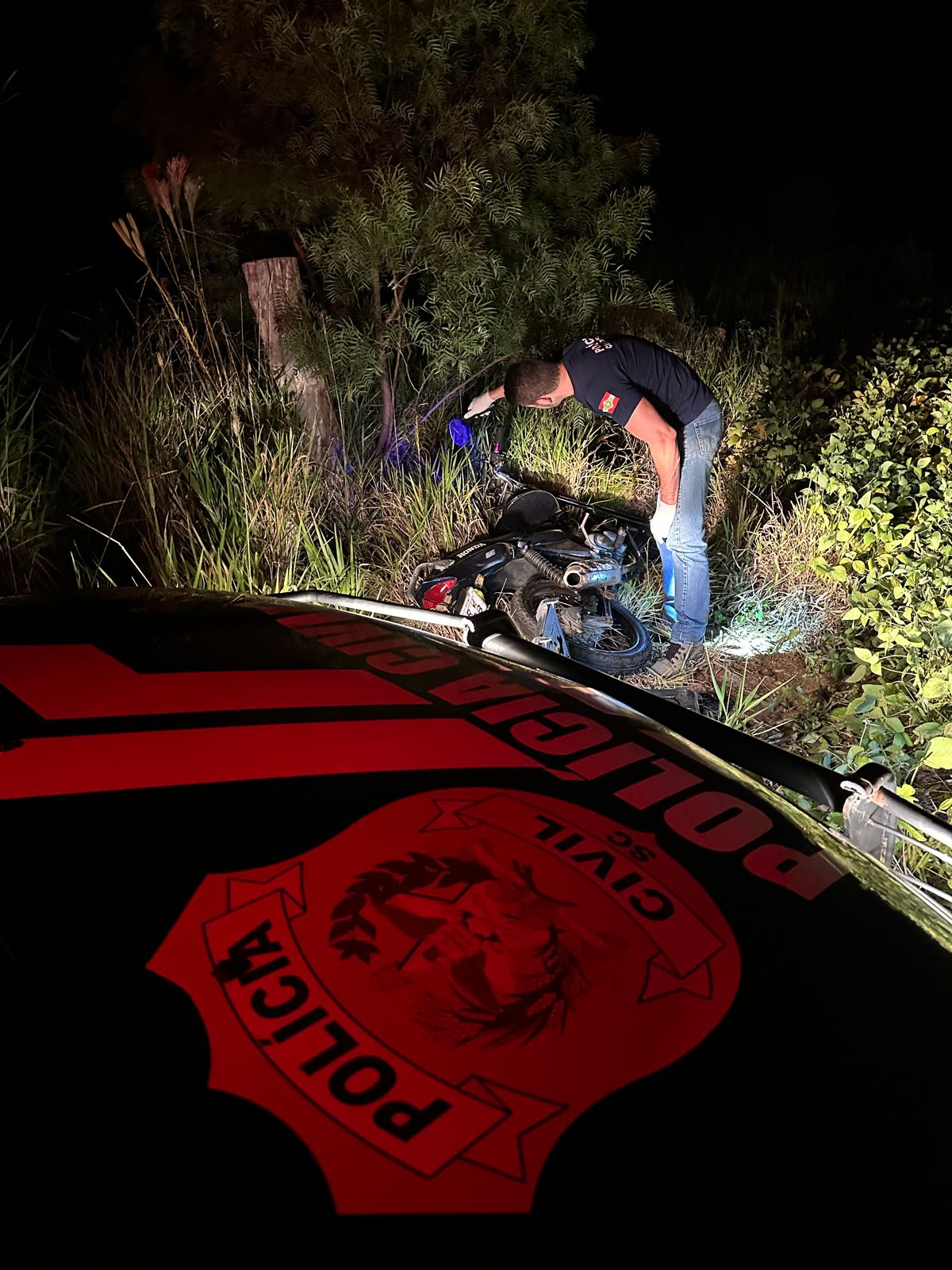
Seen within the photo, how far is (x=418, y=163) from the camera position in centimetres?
493

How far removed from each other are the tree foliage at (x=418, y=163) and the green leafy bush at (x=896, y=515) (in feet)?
5.25

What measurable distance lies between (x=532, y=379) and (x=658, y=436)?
0.56 m

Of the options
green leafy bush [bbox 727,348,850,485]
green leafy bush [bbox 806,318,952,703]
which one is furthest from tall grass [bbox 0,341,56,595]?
green leafy bush [bbox 727,348,850,485]

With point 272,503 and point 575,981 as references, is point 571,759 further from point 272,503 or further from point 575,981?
point 272,503

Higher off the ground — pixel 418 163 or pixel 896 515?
pixel 418 163

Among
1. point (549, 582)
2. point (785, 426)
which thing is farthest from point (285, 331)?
point (785, 426)

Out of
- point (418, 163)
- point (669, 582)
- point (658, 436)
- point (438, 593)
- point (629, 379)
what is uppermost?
point (418, 163)

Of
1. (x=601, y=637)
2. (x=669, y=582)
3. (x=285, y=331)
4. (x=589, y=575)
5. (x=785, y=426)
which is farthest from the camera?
(x=785, y=426)

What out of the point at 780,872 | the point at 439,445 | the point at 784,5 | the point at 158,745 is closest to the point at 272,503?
the point at 439,445

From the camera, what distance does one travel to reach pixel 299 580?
3.92 meters

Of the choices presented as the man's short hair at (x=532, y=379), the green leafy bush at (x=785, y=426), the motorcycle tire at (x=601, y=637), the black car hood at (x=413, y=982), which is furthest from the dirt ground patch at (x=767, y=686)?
the black car hood at (x=413, y=982)

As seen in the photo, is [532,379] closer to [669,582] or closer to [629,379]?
[629,379]

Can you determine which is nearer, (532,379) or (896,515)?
(532,379)

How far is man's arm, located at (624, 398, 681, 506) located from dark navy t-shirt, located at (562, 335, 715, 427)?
38mm
